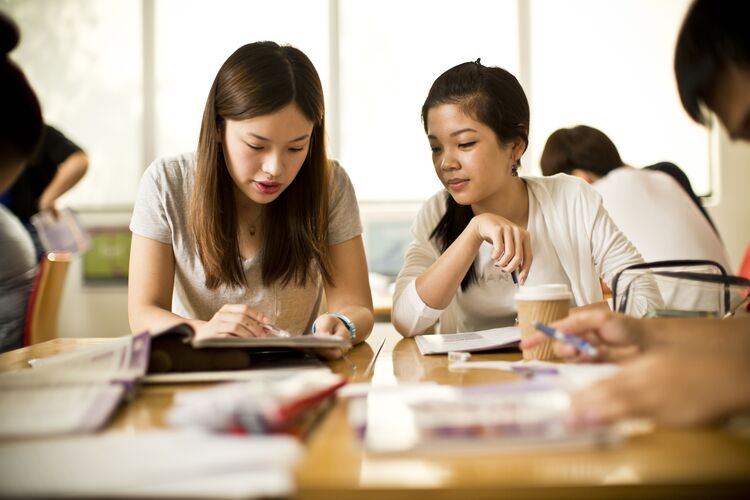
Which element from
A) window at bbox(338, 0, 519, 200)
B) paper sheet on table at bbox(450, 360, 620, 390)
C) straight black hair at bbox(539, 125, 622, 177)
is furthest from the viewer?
window at bbox(338, 0, 519, 200)

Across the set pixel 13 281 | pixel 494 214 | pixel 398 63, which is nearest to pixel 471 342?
pixel 494 214

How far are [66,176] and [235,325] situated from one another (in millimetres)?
2638

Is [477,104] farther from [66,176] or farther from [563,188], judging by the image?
[66,176]

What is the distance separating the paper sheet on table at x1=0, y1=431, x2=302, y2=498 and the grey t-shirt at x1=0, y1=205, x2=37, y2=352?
1.28 m

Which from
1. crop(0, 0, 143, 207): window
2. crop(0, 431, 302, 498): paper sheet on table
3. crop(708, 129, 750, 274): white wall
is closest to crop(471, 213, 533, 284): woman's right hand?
crop(0, 431, 302, 498): paper sheet on table

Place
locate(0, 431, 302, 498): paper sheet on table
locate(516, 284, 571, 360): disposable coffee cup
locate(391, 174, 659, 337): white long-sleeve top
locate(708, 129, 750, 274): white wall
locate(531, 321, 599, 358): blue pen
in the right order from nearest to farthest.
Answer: locate(0, 431, 302, 498): paper sheet on table
locate(531, 321, 599, 358): blue pen
locate(516, 284, 571, 360): disposable coffee cup
locate(391, 174, 659, 337): white long-sleeve top
locate(708, 129, 750, 274): white wall

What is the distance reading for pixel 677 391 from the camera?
584 millimetres

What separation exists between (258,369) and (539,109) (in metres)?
3.83

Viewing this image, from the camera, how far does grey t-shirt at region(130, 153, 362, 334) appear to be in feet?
4.61

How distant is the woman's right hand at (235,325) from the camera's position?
3.33 feet

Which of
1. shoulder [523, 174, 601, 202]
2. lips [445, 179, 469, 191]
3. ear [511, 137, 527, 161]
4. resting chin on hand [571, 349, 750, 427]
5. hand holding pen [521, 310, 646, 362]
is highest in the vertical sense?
ear [511, 137, 527, 161]

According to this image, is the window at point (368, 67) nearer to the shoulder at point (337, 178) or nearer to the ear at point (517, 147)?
the ear at point (517, 147)

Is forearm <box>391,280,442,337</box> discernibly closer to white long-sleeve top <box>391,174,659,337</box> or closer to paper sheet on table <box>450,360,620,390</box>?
white long-sleeve top <box>391,174,659,337</box>

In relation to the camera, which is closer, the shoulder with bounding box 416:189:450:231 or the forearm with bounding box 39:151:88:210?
the shoulder with bounding box 416:189:450:231
